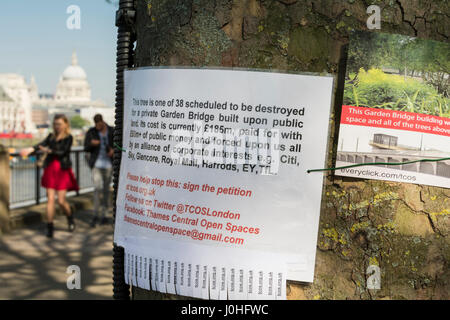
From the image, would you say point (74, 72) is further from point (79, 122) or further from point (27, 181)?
point (27, 181)

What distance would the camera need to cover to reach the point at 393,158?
5.62 feet

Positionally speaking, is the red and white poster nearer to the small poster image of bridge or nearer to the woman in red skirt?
the small poster image of bridge

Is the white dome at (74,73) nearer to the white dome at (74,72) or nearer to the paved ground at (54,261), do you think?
the white dome at (74,72)

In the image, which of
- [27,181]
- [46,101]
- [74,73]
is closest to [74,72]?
[74,73]

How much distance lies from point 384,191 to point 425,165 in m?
0.16

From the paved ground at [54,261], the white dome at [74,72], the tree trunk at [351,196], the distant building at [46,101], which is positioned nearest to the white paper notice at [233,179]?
the tree trunk at [351,196]

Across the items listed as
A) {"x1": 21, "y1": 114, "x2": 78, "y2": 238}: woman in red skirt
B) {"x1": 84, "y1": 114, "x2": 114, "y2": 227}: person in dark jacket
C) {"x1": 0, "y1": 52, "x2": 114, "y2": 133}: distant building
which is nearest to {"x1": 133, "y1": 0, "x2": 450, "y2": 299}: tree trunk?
{"x1": 21, "y1": 114, "x2": 78, "y2": 238}: woman in red skirt

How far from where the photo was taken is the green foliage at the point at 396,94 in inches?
67.1

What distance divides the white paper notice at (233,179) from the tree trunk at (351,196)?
5 cm

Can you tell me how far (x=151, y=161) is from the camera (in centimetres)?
195

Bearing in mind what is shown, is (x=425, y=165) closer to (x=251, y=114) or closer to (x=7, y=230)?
(x=251, y=114)

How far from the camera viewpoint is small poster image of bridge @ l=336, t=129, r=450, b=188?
1702 mm

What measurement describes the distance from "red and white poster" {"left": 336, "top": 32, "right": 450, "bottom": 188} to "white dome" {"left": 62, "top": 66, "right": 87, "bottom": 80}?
182472 mm

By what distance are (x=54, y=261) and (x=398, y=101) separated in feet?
21.7
